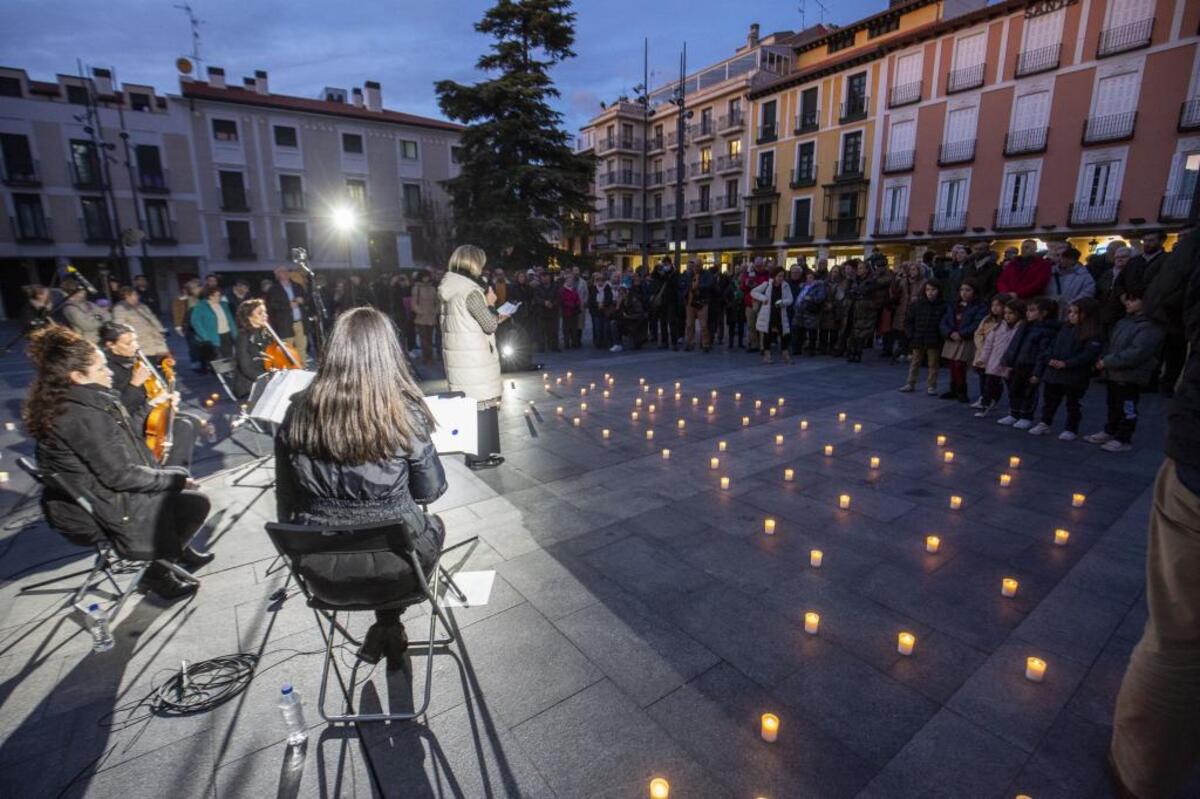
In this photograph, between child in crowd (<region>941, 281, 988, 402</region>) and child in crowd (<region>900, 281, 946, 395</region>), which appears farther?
child in crowd (<region>900, 281, 946, 395</region>)

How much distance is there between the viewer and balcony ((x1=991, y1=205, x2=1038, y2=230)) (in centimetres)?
2278

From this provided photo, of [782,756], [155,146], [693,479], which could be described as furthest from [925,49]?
[155,146]

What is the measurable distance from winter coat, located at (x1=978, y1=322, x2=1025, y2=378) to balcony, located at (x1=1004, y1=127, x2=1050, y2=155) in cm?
2184

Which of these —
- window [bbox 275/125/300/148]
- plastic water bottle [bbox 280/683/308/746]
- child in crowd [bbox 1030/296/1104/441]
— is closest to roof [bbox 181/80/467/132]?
window [bbox 275/125/300/148]

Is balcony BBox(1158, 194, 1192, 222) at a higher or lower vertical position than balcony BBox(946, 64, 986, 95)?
lower

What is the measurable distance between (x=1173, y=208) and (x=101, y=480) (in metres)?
28.9

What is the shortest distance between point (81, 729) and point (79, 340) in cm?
211

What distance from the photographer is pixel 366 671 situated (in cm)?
285

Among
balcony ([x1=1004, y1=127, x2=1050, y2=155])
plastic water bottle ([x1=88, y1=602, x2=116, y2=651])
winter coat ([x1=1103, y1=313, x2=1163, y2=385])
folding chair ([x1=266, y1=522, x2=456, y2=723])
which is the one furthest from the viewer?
balcony ([x1=1004, y1=127, x2=1050, y2=155])

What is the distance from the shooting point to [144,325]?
321 inches

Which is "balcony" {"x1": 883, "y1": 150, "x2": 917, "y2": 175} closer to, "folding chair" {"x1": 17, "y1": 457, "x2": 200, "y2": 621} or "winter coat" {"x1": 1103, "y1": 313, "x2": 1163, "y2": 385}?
"winter coat" {"x1": 1103, "y1": 313, "x2": 1163, "y2": 385}

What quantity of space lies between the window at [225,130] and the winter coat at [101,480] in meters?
33.1

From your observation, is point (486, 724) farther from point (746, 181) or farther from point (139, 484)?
point (746, 181)

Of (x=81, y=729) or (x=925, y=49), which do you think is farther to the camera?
(x=925, y=49)
